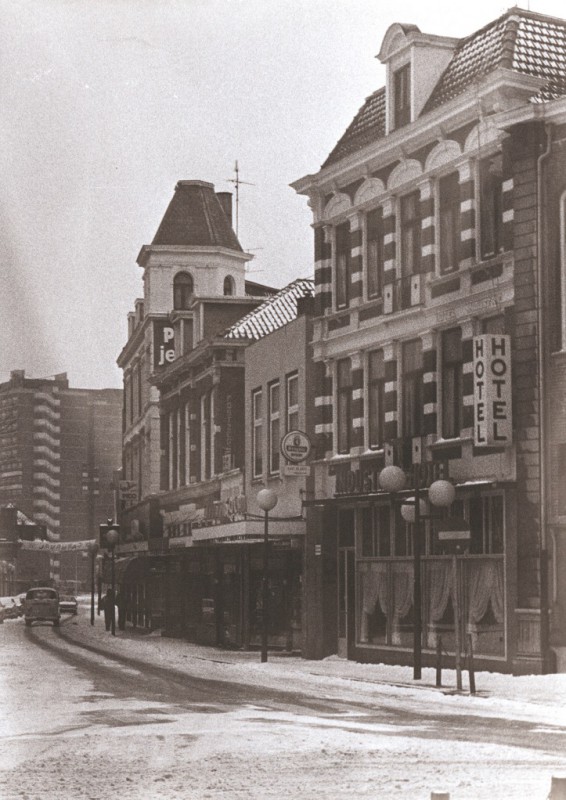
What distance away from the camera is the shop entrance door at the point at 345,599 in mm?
34219

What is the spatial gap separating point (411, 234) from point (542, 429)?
6881 millimetres

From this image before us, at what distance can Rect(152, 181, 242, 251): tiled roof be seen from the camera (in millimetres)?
54781

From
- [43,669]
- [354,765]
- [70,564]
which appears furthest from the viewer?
[70,564]

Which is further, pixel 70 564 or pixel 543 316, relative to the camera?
pixel 70 564

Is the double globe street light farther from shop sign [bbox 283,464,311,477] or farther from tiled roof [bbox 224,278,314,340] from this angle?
tiled roof [bbox 224,278,314,340]

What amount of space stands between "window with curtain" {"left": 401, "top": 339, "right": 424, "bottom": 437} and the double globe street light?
4.58 ft

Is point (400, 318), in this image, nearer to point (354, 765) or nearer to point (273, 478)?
point (273, 478)

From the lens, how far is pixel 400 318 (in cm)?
3216

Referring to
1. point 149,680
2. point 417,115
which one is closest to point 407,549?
point 149,680

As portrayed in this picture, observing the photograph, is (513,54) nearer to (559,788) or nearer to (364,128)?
(364,128)

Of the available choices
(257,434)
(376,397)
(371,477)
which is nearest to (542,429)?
(371,477)

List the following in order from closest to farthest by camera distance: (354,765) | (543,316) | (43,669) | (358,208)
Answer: (354,765) < (543,316) < (43,669) < (358,208)

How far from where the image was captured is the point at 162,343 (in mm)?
58625

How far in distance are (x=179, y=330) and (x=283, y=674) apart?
26.7 metres
